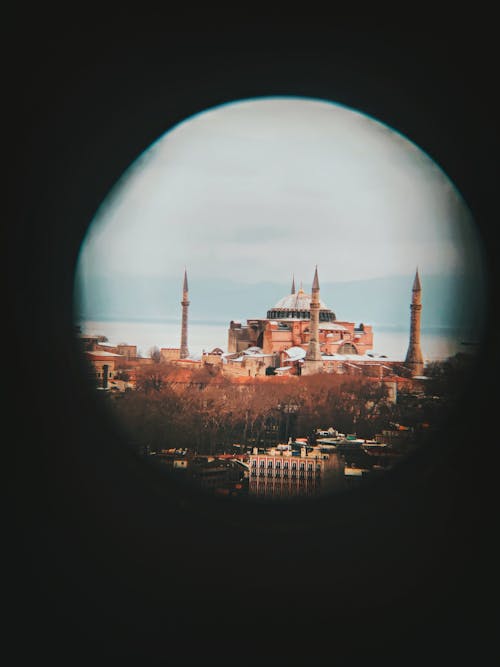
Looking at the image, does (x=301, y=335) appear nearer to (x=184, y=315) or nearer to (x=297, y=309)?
(x=297, y=309)

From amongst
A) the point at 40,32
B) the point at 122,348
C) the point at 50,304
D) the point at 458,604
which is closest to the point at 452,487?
the point at 458,604

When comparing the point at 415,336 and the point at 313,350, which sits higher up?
the point at 415,336

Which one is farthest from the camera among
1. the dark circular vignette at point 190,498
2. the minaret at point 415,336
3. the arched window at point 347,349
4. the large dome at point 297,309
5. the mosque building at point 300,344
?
the large dome at point 297,309

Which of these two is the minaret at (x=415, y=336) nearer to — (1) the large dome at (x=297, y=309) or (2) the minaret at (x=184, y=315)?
(1) the large dome at (x=297, y=309)

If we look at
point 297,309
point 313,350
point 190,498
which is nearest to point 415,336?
point 313,350

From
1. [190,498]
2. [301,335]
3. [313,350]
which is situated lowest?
[190,498]

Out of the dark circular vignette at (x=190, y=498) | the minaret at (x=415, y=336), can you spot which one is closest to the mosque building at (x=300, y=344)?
the minaret at (x=415, y=336)

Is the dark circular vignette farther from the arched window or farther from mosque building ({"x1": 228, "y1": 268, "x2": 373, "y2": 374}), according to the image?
the arched window

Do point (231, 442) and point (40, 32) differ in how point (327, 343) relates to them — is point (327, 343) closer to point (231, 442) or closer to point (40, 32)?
point (231, 442)
